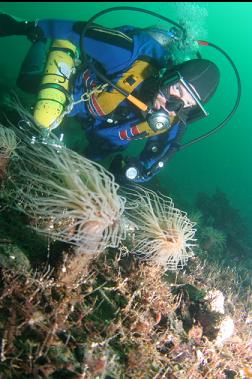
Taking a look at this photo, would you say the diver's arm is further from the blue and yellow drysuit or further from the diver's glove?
the diver's glove

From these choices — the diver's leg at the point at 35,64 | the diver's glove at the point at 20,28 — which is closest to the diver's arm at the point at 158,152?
the diver's leg at the point at 35,64

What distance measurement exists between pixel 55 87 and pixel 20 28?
6.36ft

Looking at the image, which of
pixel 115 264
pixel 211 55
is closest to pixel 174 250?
pixel 115 264

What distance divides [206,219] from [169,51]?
30.9 feet

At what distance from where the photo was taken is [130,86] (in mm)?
4898

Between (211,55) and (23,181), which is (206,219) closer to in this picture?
(23,181)

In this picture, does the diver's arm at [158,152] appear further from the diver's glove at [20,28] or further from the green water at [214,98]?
the diver's glove at [20,28]

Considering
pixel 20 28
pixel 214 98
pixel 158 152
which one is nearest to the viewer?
pixel 20 28

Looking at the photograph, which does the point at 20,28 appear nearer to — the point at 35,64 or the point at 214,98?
the point at 35,64

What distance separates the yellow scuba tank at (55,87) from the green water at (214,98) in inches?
106

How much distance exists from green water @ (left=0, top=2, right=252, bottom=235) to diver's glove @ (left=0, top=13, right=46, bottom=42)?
275cm

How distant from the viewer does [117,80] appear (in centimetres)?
489

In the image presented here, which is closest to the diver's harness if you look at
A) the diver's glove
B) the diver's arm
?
the diver's glove

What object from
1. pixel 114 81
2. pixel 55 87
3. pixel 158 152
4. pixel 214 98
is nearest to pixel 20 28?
pixel 114 81
